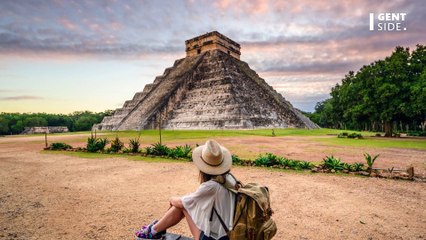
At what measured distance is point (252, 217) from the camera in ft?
8.61

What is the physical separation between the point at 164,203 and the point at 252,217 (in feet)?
11.2

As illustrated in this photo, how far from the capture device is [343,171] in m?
8.52

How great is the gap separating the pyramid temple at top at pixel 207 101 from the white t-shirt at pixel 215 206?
97.6ft

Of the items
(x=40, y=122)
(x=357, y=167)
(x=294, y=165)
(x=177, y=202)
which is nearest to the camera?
(x=177, y=202)

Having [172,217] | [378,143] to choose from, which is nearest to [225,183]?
[172,217]

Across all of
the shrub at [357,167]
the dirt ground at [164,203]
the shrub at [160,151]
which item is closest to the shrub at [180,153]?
the shrub at [160,151]

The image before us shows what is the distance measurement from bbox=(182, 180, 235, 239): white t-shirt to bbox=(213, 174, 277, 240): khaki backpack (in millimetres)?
136

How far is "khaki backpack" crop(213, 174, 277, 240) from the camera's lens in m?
2.61

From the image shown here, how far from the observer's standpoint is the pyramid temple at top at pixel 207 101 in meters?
35.4

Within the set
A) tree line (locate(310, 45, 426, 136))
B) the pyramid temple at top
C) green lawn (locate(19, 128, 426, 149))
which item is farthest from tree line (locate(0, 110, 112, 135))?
tree line (locate(310, 45, 426, 136))

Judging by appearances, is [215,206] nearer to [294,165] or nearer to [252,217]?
[252,217]

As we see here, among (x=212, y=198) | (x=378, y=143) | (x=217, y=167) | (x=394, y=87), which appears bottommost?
(x=378, y=143)

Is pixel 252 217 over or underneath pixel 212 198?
underneath

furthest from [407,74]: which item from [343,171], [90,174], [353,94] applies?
[90,174]
